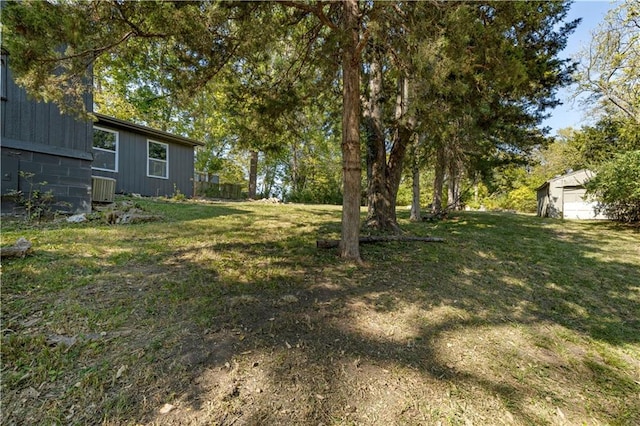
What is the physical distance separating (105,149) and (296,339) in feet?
36.3

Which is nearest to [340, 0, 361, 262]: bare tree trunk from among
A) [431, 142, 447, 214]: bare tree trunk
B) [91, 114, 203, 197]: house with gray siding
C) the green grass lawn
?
the green grass lawn

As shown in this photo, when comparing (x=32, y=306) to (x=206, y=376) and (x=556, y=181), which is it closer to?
(x=206, y=376)

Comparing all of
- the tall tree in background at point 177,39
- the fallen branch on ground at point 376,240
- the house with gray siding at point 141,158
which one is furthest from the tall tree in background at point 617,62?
the house with gray siding at point 141,158

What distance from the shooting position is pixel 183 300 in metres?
2.76

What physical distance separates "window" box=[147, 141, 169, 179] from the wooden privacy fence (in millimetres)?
3633

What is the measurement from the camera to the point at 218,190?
16.8 meters

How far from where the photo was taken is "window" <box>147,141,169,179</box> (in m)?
11.5

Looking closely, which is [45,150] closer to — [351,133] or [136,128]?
[351,133]

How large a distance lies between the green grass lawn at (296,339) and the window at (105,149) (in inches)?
254

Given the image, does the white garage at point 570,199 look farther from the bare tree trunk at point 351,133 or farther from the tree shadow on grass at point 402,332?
the bare tree trunk at point 351,133

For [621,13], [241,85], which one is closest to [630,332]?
[241,85]

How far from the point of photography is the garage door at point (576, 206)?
46.3 feet

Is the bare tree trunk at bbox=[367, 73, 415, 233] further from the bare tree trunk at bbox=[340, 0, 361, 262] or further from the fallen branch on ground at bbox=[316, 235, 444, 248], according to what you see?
the bare tree trunk at bbox=[340, 0, 361, 262]

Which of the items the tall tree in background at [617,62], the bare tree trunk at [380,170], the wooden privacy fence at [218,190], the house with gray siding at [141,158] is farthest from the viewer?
the wooden privacy fence at [218,190]
